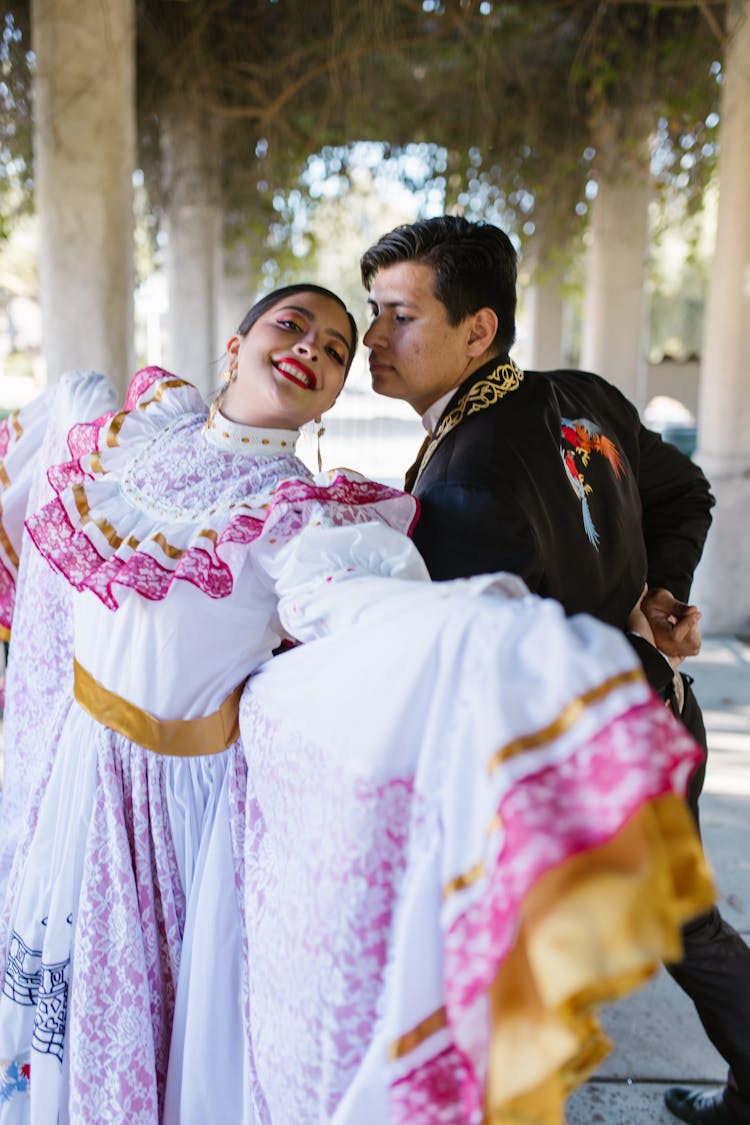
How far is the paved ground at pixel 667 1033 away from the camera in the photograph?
208 cm

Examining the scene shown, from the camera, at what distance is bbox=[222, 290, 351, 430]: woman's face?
1580 mm

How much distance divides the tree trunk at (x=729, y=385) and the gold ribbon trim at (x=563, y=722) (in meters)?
4.57

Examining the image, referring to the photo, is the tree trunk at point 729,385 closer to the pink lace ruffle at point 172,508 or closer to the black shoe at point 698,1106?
the black shoe at point 698,1106

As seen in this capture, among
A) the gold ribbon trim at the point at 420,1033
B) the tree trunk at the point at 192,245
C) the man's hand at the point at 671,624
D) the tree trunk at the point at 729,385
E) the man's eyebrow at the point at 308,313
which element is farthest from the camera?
the tree trunk at the point at 192,245

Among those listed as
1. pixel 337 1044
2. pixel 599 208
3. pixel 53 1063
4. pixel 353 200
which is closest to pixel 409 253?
pixel 337 1044

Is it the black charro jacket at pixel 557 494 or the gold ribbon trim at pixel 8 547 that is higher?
the black charro jacket at pixel 557 494

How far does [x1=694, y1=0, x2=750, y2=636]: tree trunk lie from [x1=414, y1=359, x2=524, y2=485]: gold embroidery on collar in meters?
3.80

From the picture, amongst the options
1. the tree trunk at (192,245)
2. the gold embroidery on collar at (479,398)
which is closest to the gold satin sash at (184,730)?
the gold embroidery on collar at (479,398)

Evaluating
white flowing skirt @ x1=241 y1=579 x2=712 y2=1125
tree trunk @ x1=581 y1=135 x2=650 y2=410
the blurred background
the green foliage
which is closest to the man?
white flowing skirt @ x1=241 y1=579 x2=712 y2=1125

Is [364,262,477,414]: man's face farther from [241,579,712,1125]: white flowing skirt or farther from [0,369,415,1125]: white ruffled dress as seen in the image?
[241,579,712,1125]: white flowing skirt

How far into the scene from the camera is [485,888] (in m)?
0.97

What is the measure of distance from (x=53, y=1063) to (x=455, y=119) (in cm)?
673

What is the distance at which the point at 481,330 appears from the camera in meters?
1.75

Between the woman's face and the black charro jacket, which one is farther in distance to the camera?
the woman's face
